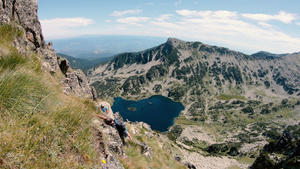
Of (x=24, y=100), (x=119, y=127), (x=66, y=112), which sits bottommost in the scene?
(x=119, y=127)

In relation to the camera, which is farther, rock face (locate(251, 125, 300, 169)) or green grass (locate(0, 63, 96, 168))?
rock face (locate(251, 125, 300, 169))

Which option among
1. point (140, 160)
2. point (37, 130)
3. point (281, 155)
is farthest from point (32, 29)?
point (281, 155)

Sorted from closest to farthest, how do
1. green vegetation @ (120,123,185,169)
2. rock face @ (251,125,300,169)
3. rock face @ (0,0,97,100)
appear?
1. green vegetation @ (120,123,185,169)
2. rock face @ (0,0,97,100)
3. rock face @ (251,125,300,169)

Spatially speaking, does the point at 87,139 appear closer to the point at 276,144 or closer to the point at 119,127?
the point at 119,127

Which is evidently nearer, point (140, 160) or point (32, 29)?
point (140, 160)

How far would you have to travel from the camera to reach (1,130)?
3.14m

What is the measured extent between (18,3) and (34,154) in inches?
1101

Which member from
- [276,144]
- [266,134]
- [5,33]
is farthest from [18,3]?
[266,134]

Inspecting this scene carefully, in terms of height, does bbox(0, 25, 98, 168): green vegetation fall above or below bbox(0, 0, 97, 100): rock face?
below

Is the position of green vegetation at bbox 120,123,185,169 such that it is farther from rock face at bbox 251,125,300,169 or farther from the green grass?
rock face at bbox 251,125,300,169

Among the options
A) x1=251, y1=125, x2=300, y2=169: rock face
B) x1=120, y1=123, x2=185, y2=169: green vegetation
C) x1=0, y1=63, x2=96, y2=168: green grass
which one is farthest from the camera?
x1=251, y1=125, x2=300, y2=169: rock face

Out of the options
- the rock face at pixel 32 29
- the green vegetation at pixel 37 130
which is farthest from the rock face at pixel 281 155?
the rock face at pixel 32 29

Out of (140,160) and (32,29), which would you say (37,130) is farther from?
(32,29)

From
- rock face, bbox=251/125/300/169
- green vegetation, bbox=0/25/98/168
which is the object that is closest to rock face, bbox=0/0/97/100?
green vegetation, bbox=0/25/98/168
